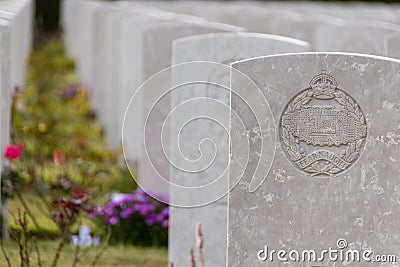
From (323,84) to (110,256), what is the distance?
2.28 m

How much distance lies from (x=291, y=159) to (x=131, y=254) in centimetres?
220

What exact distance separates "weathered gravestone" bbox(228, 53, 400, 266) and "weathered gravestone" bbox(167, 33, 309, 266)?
1165 mm

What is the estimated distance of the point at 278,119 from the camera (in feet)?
16.2

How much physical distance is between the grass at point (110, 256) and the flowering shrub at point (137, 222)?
0.12 m

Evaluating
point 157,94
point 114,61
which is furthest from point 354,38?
point 114,61

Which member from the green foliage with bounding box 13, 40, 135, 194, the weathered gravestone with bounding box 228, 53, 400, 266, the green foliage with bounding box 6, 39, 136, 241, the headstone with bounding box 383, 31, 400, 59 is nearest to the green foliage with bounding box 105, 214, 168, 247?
the green foliage with bounding box 6, 39, 136, 241

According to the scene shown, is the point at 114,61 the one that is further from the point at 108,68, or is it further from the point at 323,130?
the point at 323,130

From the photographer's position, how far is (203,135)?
245 inches

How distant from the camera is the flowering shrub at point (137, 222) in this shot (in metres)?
7.15

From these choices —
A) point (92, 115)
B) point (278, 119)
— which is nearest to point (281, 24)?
point (92, 115)

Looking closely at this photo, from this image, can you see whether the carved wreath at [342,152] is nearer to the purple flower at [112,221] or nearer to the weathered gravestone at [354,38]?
the purple flower at [112,221]

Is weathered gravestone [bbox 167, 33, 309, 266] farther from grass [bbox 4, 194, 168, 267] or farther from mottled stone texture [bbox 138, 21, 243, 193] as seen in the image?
mottled stone texture [bbox 138, 21, 243, 193]

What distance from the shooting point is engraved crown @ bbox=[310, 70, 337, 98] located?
4871 mm

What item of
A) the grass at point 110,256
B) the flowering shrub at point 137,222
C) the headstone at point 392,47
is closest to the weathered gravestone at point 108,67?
the flowering shrub at point 137,222
